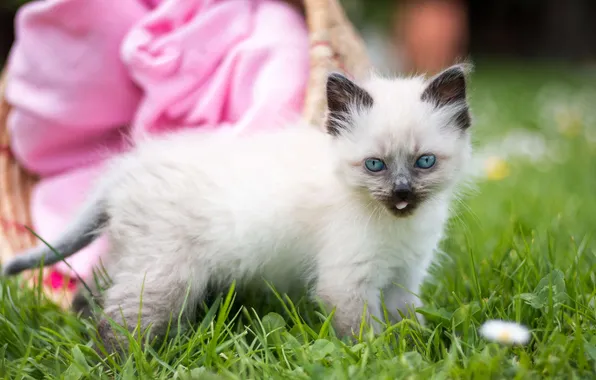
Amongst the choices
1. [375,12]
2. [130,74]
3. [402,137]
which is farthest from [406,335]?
[375,12]

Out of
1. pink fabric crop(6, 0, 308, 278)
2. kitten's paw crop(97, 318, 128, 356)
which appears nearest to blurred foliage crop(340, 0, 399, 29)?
pink fabric crop(6, 0, 308, 278)

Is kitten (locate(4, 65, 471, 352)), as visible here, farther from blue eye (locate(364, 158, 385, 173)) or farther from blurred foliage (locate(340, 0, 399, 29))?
blurred foliage (locate(340, 0, 399, 29))

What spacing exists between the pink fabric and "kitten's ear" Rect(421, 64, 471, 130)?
27.9 inches

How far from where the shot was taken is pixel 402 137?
1.68m

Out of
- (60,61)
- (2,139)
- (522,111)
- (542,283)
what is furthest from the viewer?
(522,111)

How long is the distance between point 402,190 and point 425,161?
5.0 inches

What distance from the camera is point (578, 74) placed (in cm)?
821

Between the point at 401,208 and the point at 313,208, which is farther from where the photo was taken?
the point at 313,208

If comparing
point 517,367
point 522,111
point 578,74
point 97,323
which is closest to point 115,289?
point 97,323

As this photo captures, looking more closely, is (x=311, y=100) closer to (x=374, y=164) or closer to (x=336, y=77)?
(x=336, y=77)

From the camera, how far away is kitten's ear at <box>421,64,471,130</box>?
5.69 feet

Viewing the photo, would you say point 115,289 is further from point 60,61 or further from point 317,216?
point 60,61

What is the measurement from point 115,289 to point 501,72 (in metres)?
8.15

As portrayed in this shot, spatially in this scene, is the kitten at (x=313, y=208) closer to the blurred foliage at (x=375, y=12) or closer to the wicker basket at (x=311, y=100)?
the wicker basket at (x=311, y=100)
